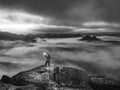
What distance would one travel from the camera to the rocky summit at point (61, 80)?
35.5 m

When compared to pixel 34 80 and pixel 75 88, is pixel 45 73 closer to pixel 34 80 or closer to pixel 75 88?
pixel 34 80

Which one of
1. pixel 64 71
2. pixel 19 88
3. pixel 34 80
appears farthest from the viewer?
pixel 64 71

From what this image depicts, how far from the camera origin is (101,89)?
36.9 metres

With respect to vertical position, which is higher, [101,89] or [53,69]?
[53,69]

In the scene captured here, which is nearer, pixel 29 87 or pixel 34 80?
pixel 29 87

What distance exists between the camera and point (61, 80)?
122 feet

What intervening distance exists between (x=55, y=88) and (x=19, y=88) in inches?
232

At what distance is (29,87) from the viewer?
3362cm

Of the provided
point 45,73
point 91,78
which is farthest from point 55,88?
point 91,78

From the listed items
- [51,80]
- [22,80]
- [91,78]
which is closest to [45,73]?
[51,80]

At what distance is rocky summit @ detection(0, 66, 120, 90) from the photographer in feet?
116

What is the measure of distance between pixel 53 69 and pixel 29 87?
22.0 feet

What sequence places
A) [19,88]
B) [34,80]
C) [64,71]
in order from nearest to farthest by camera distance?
[19,88] → [34,80] → [64,71]

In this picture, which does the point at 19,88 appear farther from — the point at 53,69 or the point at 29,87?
the point at 53,69
